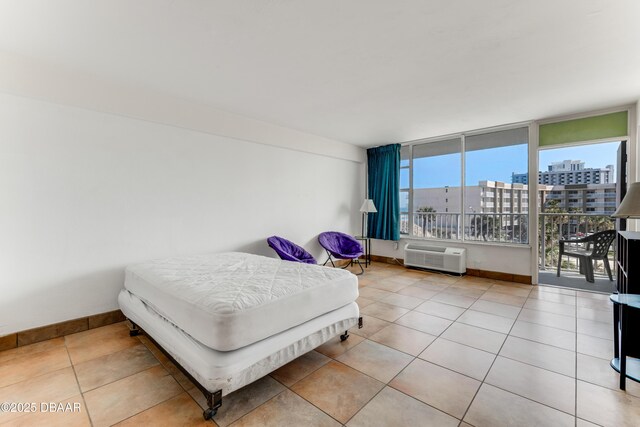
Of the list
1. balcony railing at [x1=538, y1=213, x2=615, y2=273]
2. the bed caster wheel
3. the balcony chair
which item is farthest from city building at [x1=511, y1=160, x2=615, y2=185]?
the bed caster wheel

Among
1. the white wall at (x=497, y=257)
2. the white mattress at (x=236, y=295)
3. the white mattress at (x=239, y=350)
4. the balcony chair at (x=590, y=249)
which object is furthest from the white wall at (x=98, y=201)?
the balcony chair at (x=590, y=249)

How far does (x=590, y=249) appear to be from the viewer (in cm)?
411

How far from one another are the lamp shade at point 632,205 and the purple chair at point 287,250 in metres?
3.24

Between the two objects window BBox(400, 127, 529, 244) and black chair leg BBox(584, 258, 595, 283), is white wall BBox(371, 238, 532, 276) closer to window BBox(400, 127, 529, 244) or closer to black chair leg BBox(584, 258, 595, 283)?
window BBox(400, 127, 529, 244)

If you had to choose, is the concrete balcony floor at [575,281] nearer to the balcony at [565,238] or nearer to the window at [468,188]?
the balcony at [565,238]

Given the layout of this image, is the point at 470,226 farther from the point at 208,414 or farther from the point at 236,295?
the point at 208,414

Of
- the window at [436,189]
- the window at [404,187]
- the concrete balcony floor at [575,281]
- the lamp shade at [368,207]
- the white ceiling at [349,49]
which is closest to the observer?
the white ceiling at [349,49]

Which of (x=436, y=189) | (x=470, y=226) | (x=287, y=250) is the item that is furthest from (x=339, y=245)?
(x=470, y=226)

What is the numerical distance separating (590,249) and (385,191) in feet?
10.7

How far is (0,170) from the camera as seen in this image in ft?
7.64

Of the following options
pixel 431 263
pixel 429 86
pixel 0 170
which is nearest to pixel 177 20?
pixel 0 170

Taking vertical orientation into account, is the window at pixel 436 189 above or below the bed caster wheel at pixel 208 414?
above

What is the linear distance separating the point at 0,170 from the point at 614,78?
5.69m

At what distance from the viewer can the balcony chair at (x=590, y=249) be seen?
3.96 metres
